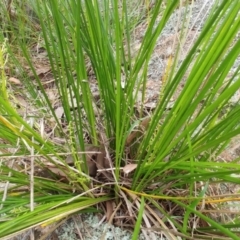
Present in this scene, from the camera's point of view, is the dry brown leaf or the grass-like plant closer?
the grass-like plant

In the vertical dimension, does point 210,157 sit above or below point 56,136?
above

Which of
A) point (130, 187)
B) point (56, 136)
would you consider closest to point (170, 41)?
point (56, 136)

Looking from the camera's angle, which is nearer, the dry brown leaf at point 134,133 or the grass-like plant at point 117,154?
the grass-like plant at point 117,154

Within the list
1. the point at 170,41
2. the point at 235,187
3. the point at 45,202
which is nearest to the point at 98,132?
the point at 45,202

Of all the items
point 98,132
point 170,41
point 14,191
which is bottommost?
point 14,191

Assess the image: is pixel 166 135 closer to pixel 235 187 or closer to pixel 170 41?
pixel 235 187

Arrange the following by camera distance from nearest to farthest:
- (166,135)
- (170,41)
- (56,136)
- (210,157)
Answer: (166,135) < (210,157) < (56,136) < (170,41)

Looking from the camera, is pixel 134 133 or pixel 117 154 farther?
pixel 134 133

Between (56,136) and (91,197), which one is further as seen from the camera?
(56,136)

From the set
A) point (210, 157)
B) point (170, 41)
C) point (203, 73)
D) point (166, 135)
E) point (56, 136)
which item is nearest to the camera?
point (203, 73)
